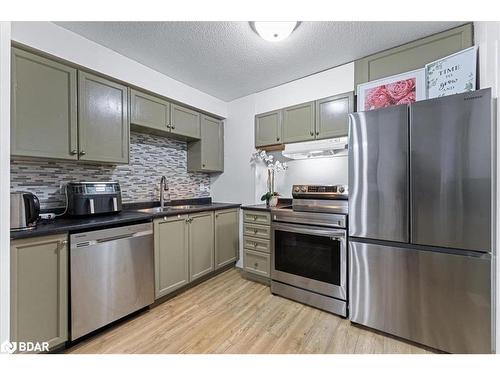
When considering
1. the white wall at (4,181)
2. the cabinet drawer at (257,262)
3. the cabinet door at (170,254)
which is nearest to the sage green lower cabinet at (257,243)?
the cabinet drawer at (257,262)

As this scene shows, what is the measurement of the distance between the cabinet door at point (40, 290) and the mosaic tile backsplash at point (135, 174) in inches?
25.6

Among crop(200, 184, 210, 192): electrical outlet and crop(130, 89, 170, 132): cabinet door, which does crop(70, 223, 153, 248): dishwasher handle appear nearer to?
crop(130, 89, 170, 132): cabinet door

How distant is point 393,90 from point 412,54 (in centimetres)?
32

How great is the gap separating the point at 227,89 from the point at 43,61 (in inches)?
70.3

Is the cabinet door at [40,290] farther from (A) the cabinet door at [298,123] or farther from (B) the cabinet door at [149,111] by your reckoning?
(A) the cabinet door at [298,123]

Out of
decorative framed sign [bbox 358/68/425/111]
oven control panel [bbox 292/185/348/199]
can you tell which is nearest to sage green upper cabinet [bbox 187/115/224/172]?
oven control panel [bbox 292/185/348/199]

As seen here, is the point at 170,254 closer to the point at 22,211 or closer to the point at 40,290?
the point at 40,290

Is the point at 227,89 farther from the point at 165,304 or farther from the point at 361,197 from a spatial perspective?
the point at 165,304

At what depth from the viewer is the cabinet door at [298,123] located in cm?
248

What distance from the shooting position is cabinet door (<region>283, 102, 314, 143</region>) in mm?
2482

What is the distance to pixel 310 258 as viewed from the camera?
2.09 m

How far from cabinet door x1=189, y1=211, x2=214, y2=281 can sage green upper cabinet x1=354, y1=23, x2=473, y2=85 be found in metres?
2.21
